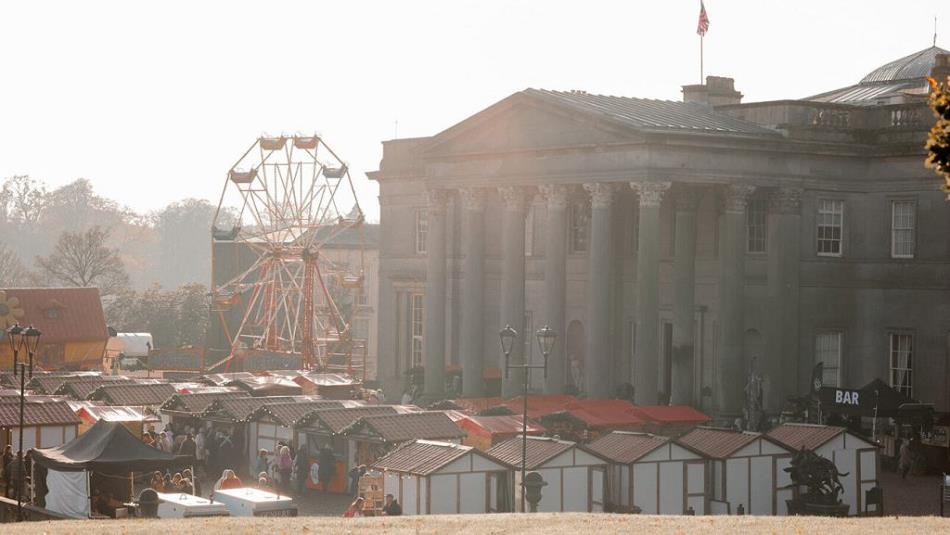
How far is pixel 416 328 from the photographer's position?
72000 mm

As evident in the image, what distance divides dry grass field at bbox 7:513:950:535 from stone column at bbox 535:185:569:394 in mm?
26123

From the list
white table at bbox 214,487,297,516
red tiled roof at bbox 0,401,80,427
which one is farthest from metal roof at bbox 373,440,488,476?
red tiled roof at bbox 0,401,80,427

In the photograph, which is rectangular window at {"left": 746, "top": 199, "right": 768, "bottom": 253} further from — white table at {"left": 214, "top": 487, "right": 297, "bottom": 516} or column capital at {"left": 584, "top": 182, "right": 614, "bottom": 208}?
white table at {"left": 214, "top": 487, "right": 297, "bottom": 516}

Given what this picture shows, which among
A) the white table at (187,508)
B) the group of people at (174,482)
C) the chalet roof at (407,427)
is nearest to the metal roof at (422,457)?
the chalet roof at (407,427)

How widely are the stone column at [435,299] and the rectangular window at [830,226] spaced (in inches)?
576

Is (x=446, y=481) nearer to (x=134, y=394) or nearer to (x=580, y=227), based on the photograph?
(x=134, y=394)

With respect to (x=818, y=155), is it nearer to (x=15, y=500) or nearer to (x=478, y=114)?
(x=478, y=114)

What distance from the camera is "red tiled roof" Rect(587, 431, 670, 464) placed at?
3878 centimetres

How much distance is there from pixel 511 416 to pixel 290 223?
46754mm

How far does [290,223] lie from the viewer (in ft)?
300

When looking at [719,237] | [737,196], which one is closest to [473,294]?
[719,237]

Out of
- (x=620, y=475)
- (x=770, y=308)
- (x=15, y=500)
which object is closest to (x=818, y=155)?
(x=770, y=308)

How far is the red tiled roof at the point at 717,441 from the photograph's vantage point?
39.8 meters

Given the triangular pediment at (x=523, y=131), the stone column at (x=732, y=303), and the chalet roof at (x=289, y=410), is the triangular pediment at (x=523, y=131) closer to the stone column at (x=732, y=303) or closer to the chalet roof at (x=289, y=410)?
the stone column at (x=732, y=303)
